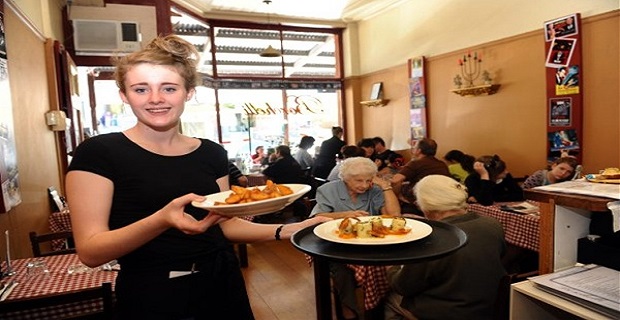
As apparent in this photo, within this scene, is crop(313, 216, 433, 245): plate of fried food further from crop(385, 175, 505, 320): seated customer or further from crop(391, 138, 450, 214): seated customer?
crop(391, 138, 450, 214): seated customer

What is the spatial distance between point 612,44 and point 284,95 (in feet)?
18.1

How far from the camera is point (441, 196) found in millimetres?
2180

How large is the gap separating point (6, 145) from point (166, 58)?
2224 millimetres

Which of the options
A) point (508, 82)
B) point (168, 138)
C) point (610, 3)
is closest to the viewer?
point (168, 138)

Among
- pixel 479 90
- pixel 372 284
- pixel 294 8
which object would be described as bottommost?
pixel 372 284

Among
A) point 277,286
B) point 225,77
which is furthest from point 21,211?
point 225,77

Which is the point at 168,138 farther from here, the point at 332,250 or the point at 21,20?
the point at 21,20

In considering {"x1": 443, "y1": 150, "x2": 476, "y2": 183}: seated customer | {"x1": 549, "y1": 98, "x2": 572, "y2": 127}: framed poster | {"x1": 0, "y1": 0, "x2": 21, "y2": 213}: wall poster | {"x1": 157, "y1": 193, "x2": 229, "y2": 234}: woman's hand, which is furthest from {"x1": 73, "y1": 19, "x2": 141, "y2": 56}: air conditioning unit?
{"x1": 549, "y1": 98, "x2": 572, "y2": 127}: framed poster

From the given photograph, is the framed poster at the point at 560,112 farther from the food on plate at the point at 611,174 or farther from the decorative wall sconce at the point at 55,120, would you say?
the decorative wall sconce at the point at 55,120

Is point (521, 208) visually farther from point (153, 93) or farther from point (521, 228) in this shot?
point (153, 93)

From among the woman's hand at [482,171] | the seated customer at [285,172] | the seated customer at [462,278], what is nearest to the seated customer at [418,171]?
the woman's hand at [482,171]

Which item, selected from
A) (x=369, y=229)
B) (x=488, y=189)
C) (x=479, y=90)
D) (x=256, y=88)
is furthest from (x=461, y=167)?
(x=256, y=88)

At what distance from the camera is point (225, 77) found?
7.71 meters

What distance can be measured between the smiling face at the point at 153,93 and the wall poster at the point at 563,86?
4948 mm
